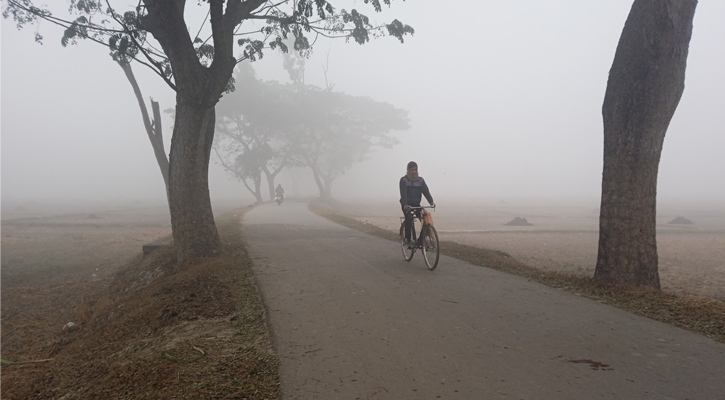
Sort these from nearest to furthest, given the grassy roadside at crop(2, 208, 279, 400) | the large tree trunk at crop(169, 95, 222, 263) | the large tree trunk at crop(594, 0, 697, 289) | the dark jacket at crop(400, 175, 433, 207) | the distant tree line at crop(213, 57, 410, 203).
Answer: the grassy roadside at crop(2, 208, 279, 400), the large tree trunk at crop(594, 0, 697, 289), the dark jacket at crop(400, 175, 433, 207), the large tree trunk at crop(169, 95, 222, 263), the distant tree line at crop(213, 57, 410, 203)

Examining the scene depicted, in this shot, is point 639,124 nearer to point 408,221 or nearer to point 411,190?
point 411,190

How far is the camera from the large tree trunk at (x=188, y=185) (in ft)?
27.4

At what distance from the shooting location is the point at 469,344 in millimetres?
3922

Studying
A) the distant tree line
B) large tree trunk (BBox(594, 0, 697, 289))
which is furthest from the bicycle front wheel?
the distant tree line

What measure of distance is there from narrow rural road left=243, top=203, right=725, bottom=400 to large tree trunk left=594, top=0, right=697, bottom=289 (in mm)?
1256

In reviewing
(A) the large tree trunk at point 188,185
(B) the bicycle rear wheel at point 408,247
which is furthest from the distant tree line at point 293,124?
(B) the bicycle rear wheel at point 408,247

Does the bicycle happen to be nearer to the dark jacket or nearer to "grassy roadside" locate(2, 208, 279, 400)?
the dark jacket

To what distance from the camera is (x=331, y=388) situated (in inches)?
122

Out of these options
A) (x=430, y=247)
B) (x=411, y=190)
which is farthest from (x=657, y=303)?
(x=411, y=190)

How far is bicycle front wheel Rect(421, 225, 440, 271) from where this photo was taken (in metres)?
7.12

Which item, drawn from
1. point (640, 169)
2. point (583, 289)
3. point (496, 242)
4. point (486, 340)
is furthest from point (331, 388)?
point (496, 242)

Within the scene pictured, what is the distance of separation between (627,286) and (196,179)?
7.61 meters

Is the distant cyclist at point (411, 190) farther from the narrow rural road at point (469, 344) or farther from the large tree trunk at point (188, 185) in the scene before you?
the large tree trunk at point (188, 185)

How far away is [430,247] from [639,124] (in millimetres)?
3559
